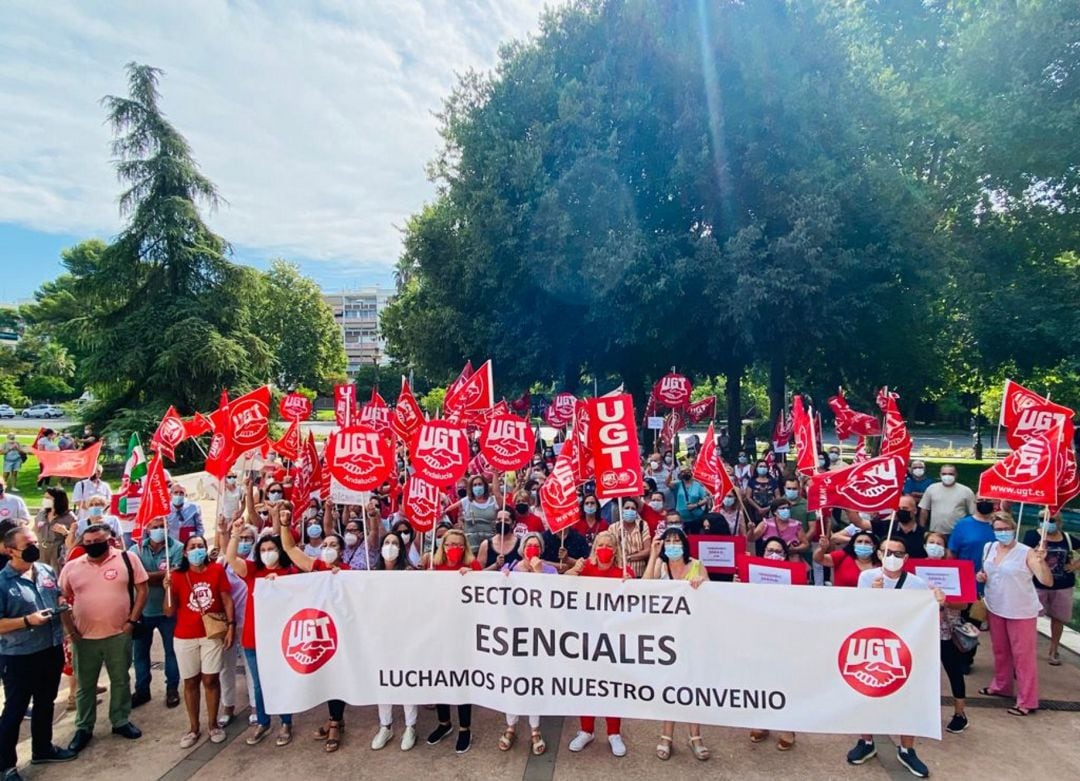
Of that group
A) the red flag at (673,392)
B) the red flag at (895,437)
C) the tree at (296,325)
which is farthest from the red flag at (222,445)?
the tree at (296,325)

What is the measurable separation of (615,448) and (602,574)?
4.19ft

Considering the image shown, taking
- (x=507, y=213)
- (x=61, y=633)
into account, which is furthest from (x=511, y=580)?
(x=507, y=213)

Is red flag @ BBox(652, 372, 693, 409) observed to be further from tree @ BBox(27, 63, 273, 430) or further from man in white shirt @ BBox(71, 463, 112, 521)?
tree @ BBox(27, 63, 273, 430)

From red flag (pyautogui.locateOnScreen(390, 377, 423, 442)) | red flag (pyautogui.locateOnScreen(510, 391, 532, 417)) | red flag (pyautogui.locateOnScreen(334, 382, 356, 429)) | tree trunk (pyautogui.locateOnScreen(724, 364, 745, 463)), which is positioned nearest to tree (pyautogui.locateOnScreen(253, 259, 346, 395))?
red flag (pyautogui.locateOnScreen(510, 391, 532, 417))

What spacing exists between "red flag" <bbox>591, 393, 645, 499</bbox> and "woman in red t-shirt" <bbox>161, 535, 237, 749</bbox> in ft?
12.1

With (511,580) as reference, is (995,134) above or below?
above

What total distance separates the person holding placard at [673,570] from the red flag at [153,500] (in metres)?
5.17

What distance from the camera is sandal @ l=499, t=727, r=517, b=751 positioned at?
5.81 m

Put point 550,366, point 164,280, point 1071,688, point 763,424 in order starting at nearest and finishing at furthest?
point 1071,688
point 550,366
point 164,280
point 763,424

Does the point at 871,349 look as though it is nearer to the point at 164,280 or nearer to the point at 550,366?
the point at 550,366

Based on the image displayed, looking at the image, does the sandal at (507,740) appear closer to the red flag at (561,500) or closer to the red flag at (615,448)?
the red flag at (561,500)

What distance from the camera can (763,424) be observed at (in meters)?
43.9

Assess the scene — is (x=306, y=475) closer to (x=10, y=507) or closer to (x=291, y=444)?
(x=291, y=444)

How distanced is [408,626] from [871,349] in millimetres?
20610
